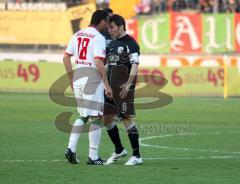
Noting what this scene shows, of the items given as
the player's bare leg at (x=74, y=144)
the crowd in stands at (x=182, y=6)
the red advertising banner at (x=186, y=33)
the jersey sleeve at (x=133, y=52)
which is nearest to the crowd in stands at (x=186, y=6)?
the crowd in stands at (x=182, y=6)

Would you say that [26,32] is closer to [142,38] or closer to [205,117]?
[142,38]

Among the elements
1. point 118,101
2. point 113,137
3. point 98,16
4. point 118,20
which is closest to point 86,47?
point 98,16

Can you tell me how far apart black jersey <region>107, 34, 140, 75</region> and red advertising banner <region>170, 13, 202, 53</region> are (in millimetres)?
22393

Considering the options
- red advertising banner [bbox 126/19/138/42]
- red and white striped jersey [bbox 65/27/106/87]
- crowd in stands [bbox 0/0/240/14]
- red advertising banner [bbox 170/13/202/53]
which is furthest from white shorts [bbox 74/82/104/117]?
crowd in stands [bbox 0/0/240/14]

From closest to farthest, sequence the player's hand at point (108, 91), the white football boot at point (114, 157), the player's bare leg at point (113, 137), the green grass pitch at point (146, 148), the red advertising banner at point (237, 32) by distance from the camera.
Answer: the green grass pitch at point (146, 148) < the player's hand at point (108, 91) < the white football boot at point (114, 157) < the player's bare leg at point (113, 137) < the red advertising banner at point (237, 32)

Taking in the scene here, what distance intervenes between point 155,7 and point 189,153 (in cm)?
2276

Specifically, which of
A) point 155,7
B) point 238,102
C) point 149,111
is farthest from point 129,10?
point 149,111

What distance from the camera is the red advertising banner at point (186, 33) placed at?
34469 mm

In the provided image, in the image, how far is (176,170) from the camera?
11078 millimetres

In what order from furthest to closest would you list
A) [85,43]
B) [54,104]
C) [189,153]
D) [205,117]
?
1. [54,104]
2. [205,117]
3. [189,153]
4. [85,43]

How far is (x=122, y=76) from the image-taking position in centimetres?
1248

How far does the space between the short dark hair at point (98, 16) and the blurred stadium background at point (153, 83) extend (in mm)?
2134

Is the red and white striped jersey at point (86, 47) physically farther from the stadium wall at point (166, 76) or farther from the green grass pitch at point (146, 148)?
the stadium wall at point (166, 76)

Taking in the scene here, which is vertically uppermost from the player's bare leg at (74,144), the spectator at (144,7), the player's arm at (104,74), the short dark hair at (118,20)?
the spectator at (144,7)
